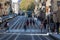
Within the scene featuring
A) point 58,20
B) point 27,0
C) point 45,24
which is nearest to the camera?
point 58,20

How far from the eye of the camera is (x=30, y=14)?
133 meters

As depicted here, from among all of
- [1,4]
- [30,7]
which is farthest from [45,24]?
[30,7]

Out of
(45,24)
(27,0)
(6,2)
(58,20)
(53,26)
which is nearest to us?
(53,26)

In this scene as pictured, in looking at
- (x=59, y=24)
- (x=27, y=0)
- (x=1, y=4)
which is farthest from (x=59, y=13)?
(x=27, y=0)

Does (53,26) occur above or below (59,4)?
below

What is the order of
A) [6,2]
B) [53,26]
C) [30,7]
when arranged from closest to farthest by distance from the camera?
[53,26] → [6,2] → [30,7]

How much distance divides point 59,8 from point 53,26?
8.82 meters

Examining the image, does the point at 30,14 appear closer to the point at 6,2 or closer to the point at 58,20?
the point at 6,2

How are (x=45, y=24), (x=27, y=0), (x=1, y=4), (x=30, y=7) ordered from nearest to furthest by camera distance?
(x=45, y=24) → (x=1, y=4) → (x=30, y=7) → (x=27, y=0)

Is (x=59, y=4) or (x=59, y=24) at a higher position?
(x=59, y=4)

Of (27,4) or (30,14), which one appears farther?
(27,4)

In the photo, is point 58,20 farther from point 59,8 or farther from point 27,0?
point 27,0

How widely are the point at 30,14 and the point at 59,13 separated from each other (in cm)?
7538

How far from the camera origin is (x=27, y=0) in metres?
162
